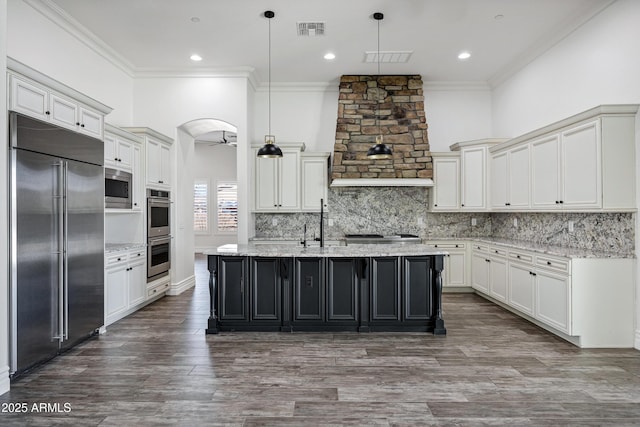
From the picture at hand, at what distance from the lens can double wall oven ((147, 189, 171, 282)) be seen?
5.39 meters

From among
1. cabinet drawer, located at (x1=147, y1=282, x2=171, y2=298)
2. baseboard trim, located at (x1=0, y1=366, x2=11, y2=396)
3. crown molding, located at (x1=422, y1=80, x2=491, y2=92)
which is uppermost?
crown molding, located at (x1=422, y1=80, x2=491, y2=92)

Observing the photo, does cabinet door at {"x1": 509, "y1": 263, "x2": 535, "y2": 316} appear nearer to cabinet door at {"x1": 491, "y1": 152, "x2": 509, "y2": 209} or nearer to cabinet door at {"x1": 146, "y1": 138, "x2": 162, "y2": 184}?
cabinet door at {"x1": 491, "y1": 152, "x2": 509, "y2": 209}

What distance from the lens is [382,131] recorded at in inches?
245

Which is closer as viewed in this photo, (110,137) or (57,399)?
(57,399)

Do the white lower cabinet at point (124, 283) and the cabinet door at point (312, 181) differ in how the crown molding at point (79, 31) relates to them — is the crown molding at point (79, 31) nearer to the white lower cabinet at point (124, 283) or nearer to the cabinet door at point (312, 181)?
the white lower cabinet at point (124, 283)

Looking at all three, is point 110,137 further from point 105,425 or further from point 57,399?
point 105,425

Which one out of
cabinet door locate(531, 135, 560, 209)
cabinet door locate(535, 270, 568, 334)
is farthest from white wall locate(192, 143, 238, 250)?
cabinet door locate(535, 270, 568, 334)

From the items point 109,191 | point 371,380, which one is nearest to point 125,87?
point 109,191

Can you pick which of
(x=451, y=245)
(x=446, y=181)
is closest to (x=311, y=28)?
(x=446, y=181)

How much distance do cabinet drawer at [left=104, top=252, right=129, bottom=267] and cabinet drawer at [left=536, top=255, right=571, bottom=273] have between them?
4.88 metres

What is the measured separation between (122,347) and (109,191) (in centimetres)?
190

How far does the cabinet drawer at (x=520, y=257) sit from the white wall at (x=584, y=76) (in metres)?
1.05

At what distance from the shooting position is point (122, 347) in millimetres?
3775

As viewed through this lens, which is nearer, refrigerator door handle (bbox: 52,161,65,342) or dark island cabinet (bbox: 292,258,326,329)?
refrigerator door handle (bbox: 52,161,65,342)
